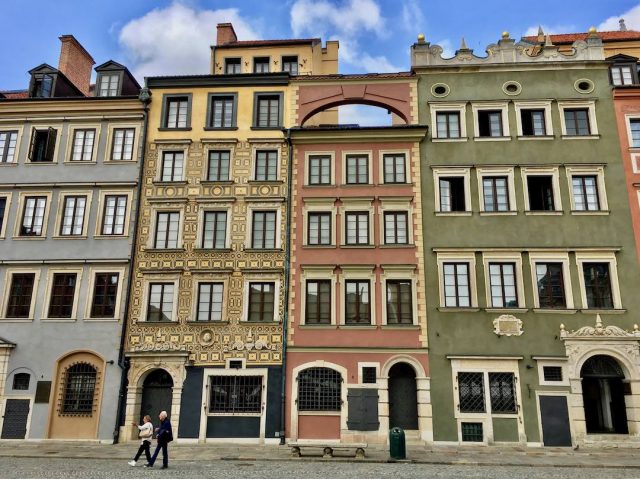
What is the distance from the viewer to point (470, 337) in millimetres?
23016

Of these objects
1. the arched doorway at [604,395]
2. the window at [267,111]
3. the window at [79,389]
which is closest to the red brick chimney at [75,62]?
the window at [267,111]

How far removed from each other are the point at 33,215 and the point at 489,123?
22.5 meters

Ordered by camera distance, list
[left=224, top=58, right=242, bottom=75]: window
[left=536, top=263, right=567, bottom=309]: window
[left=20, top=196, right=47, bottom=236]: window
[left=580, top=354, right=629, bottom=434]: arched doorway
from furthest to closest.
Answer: [left=224, top=58, right=242, bottom=75]: window, [left=20, top=196, right=47, bottom=236]: window, [left=536, top=263, right=567, bottom=309]: window, [left=580, top=354, right=629, bottom=434]: arched doorway

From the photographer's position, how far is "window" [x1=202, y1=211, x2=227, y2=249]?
25078 millimetres

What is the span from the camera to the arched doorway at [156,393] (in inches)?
930

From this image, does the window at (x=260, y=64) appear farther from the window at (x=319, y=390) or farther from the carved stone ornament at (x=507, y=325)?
the carved stone ornament at (x=507, y=325)

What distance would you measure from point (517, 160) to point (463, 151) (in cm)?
250

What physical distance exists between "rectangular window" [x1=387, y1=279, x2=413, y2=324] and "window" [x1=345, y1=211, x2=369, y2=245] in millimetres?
2360

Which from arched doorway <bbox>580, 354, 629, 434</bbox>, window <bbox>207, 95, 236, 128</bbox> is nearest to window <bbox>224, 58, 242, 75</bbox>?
window <bbox>207, 95, 236, 128</bbox>

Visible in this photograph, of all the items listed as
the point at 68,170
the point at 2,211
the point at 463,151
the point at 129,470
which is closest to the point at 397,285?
the point at 463,151

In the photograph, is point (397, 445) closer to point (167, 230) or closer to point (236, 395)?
point (236, 395)

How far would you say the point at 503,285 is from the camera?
23.5 metres

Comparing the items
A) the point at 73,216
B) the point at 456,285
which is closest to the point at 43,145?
the point at 73,216

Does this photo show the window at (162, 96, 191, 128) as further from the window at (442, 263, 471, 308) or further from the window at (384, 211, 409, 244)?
the window at (442, 263, 471, 308)
